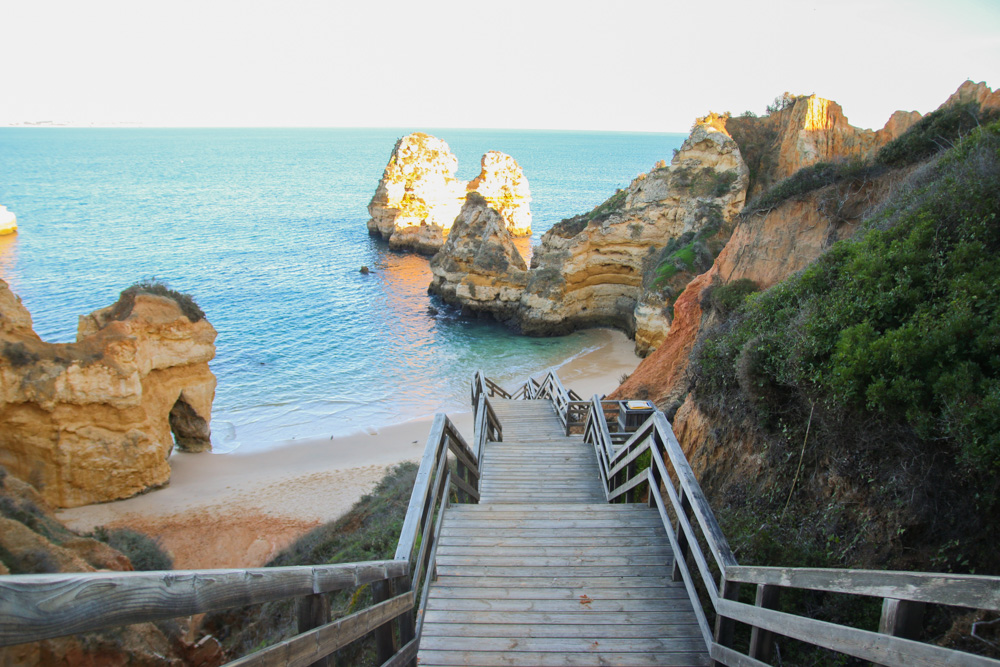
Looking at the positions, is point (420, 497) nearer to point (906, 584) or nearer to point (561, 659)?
point (561, 659)

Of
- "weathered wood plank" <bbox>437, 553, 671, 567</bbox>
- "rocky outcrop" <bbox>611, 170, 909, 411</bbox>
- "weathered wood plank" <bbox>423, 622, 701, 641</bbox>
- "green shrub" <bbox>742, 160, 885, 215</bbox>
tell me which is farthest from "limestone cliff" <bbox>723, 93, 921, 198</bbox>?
"weathered wood plank" <bbox>423, 622, 701, 641</bbox>

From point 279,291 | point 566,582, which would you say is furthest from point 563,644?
point 279,291

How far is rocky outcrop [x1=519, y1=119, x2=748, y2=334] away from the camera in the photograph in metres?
29.0

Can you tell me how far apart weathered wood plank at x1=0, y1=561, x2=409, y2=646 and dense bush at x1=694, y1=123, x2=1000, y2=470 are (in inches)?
170

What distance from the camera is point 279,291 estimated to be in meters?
40.8

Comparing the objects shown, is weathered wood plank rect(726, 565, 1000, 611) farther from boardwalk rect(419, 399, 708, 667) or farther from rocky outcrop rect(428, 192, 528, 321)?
rocky outcrop rect(428, 192, 528, 321)

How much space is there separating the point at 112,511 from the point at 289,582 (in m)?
16.2

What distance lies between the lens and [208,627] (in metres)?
8.23

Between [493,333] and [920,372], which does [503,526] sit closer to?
[920,372]

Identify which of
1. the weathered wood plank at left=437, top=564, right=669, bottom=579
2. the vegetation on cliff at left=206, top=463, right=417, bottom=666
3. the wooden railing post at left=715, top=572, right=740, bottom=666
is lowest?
the vegetation on cliff at left=206, top=463, right=417, bottom=666

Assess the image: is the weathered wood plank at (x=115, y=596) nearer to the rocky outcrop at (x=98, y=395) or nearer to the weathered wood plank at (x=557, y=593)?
the weathered wood plank at (x=557, y=593)

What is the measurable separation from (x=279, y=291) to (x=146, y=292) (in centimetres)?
2457

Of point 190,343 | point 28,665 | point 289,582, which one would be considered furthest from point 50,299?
point 289,582

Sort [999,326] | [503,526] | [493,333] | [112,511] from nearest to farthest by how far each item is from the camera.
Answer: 1. [999,326]
2. [503,526]
3. [112,511]
4. [493,333]
